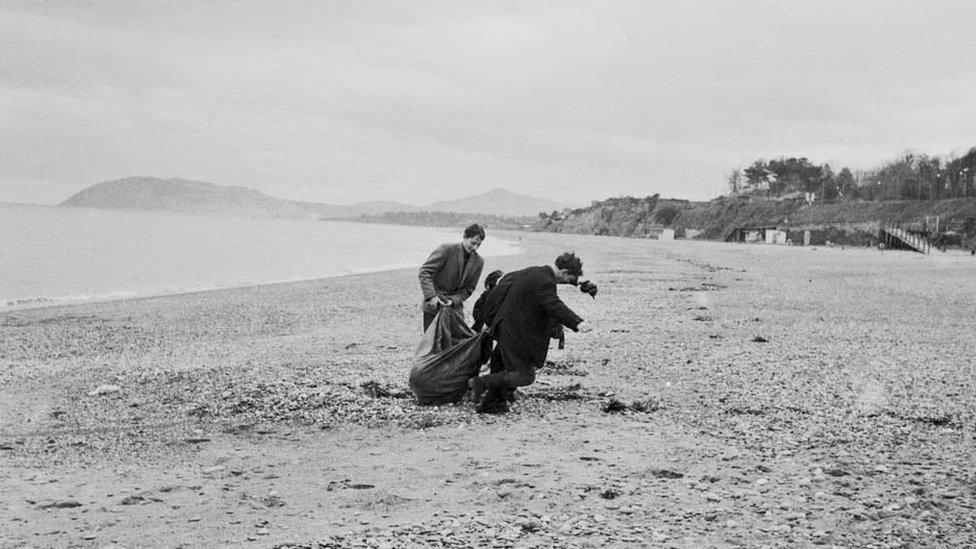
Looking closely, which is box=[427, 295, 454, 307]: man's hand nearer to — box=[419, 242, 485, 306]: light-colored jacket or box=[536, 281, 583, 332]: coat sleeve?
box=[419, 242, 485, 306]: light-colored jacket

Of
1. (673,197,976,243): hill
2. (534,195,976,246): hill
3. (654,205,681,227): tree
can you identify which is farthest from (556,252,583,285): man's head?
(654,205,681,227): tree

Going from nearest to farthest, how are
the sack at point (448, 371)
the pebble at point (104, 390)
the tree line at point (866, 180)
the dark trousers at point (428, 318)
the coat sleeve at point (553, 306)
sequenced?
1. the coat sleeve at point (553, 306)
2. the sack at point (448, 371)
3. the dark trousers at point (428, 318)
4. the pebble at point (104, 390)
5. the tree line at point (866, 180)

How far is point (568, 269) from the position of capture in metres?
8.02

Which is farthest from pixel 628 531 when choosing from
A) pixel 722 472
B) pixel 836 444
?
pixel 836 444

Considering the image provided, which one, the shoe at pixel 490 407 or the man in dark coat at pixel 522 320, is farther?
the shoe at pixel 490 407

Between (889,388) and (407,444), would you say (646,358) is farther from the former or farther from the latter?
(407,444)

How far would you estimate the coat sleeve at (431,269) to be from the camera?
357 inches

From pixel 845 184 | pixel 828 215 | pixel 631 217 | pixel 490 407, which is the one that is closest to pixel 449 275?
pixel 490 407

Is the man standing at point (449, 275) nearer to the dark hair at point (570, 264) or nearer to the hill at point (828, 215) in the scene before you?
the dark hair at point (570, 264)

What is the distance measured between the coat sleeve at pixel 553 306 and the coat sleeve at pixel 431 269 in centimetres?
Result: 147

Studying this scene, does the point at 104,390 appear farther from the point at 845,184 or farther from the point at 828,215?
the point at 845,184

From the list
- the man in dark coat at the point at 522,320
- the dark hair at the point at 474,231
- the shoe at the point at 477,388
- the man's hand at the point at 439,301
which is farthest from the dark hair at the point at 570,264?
the man's hand at the point at 439,301

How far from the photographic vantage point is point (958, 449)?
7156 mm

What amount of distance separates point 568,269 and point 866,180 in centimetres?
15614
